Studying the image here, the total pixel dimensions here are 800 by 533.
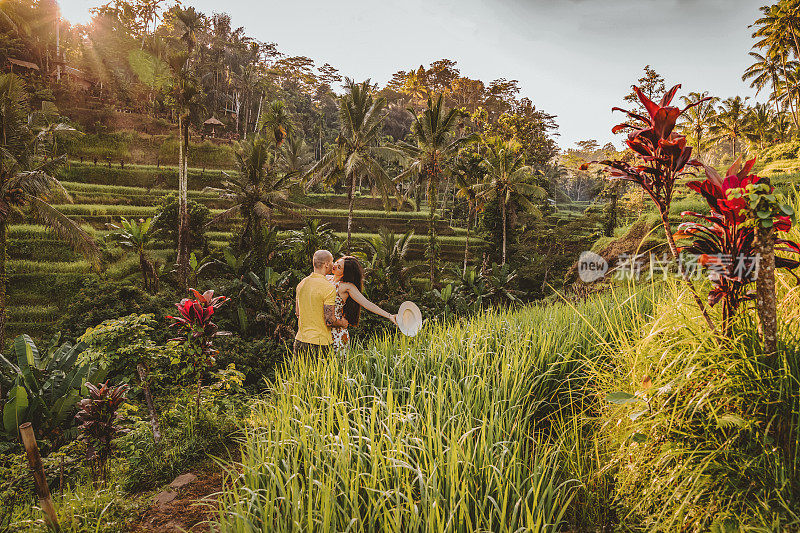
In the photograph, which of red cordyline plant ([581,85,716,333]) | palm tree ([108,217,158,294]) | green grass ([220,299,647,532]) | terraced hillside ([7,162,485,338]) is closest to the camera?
A: green grass ([220,299,647,532])

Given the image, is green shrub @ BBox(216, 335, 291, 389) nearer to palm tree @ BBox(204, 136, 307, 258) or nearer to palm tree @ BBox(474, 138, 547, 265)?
palm tree @ BBox(204, 136, 307, 258)

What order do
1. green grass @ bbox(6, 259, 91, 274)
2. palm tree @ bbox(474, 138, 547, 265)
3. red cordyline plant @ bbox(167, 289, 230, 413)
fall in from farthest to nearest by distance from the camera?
1. palm tree @ bbox(474, 138, 547, 265)
2. green grass @ bbox(6, 259, 91, 274)
3. red cordyline plant @ bbox(167, 289, 230, 413)

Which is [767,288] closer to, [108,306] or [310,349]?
[310,349]

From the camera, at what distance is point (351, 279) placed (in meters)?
3.25

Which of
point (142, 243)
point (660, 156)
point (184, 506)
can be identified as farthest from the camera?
point (142, 243)

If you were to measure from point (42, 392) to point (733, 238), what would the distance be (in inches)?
231

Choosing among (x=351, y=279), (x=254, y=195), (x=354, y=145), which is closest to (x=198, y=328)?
(x=351, y=279)

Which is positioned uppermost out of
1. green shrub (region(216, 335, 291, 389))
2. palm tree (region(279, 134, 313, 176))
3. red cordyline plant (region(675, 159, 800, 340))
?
palm tree (region(279, 134, 313, 176))

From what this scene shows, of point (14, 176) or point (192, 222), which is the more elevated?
point (14, 176)

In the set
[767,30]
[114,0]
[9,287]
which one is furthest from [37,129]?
[767,30]

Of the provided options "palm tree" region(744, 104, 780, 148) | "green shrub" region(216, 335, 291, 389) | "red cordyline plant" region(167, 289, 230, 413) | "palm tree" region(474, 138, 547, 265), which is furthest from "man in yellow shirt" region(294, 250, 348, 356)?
"palm tree" region(744, 104, 780, 148)

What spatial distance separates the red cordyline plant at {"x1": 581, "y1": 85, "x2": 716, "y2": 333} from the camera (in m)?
1.69

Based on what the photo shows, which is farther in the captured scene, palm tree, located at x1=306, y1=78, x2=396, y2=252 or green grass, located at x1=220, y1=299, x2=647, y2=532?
palm tree, located at x1=306, y1=78, x2=396, y2=252

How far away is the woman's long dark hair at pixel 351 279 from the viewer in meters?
3.23
